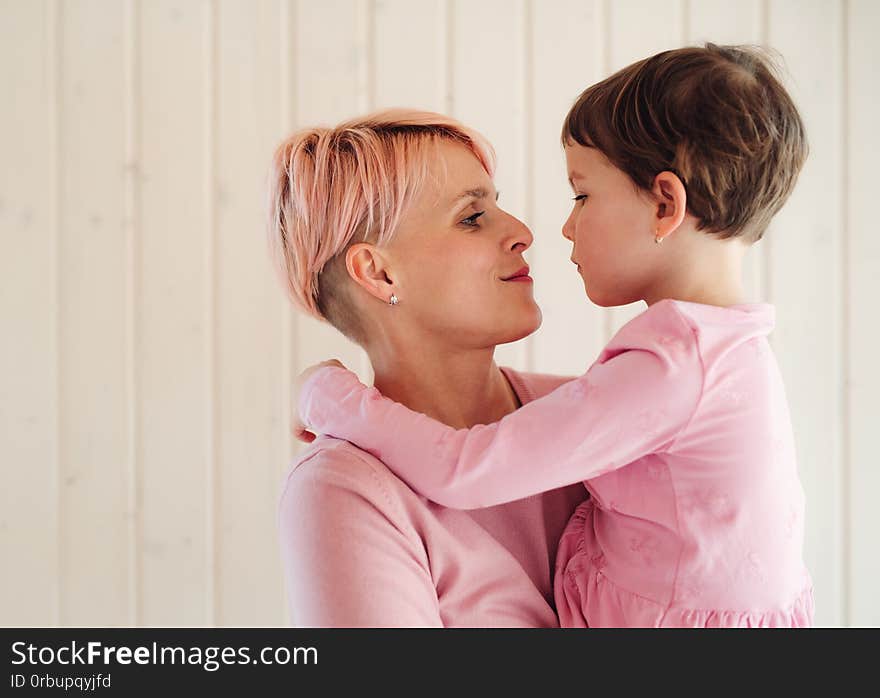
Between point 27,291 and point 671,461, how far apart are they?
150cm

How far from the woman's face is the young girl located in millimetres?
122

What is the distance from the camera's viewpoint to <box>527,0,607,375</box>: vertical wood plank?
2125mm

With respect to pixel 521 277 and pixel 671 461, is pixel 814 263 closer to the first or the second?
pixel 521 277

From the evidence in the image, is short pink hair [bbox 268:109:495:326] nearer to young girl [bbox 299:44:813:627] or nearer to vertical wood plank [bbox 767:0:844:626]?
young girl [bbox 299:44:813:627]

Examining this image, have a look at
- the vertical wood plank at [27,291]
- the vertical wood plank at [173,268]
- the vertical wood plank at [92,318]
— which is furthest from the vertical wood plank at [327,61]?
the vertical wood plank at [27,291]

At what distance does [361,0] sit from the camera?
210 centimetres

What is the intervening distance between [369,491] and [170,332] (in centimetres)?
103

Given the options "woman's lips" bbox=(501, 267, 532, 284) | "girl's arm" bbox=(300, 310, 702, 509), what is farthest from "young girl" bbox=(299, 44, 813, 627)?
"woman's lips" bbox=(501, 267, 532, 284)

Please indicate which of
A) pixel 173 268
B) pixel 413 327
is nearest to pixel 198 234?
pixel 173 268

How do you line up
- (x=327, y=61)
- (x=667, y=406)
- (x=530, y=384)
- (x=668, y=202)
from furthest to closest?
(x=327, y=61) < (x=530, y=384) < (x=668, y=202) < (x=667, y=406)

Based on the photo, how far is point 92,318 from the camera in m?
2.11

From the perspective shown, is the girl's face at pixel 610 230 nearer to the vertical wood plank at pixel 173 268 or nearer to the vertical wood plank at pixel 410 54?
the vertical wood plank at pixel 410 54

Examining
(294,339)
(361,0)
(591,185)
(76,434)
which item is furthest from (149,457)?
(591,185)

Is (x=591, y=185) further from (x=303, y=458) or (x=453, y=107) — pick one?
(x=453, y=107)
